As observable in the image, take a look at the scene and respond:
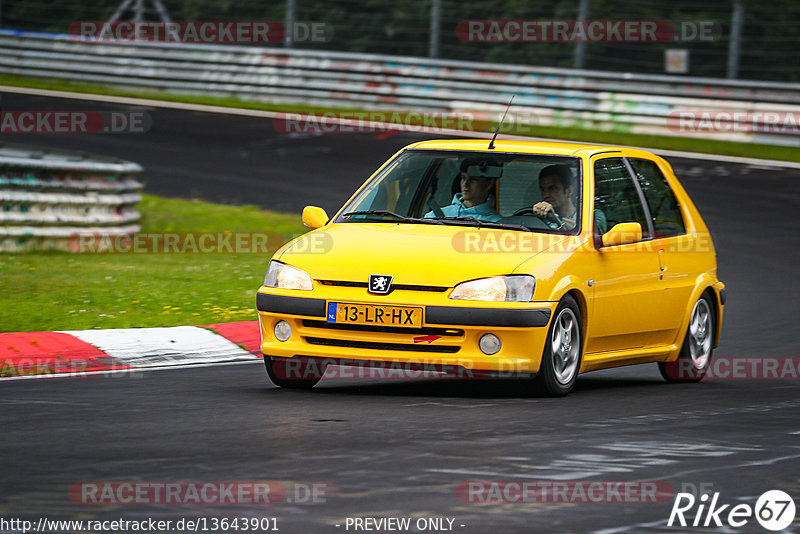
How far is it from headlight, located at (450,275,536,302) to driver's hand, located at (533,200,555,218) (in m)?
0.96

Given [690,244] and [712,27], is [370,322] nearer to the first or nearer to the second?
[690,244]

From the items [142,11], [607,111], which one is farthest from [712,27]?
[142,11]

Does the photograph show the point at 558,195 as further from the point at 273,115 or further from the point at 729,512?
the point at 273,115

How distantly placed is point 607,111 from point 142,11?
10.8 meters

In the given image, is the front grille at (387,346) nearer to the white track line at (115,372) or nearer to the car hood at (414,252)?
the car hood at (414,252)

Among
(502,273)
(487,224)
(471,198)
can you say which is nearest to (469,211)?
(471,198)

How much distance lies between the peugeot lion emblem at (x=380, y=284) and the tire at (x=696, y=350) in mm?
2745

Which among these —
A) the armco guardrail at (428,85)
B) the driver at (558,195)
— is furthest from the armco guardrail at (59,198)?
the armco guardrail at (428,85)

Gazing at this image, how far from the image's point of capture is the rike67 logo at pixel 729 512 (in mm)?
5977

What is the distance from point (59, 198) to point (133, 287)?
2.73 metres

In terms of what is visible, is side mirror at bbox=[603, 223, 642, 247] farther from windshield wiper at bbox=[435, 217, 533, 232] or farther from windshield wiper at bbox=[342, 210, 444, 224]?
windshield wiper at bbox=[342, 210, 444, 224]

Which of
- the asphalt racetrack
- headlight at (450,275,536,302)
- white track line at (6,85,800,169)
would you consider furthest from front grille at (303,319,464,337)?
white track line at (6,85,800,169)

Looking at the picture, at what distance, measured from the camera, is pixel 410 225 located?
973 cm

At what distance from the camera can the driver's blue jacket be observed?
32.7 ft
